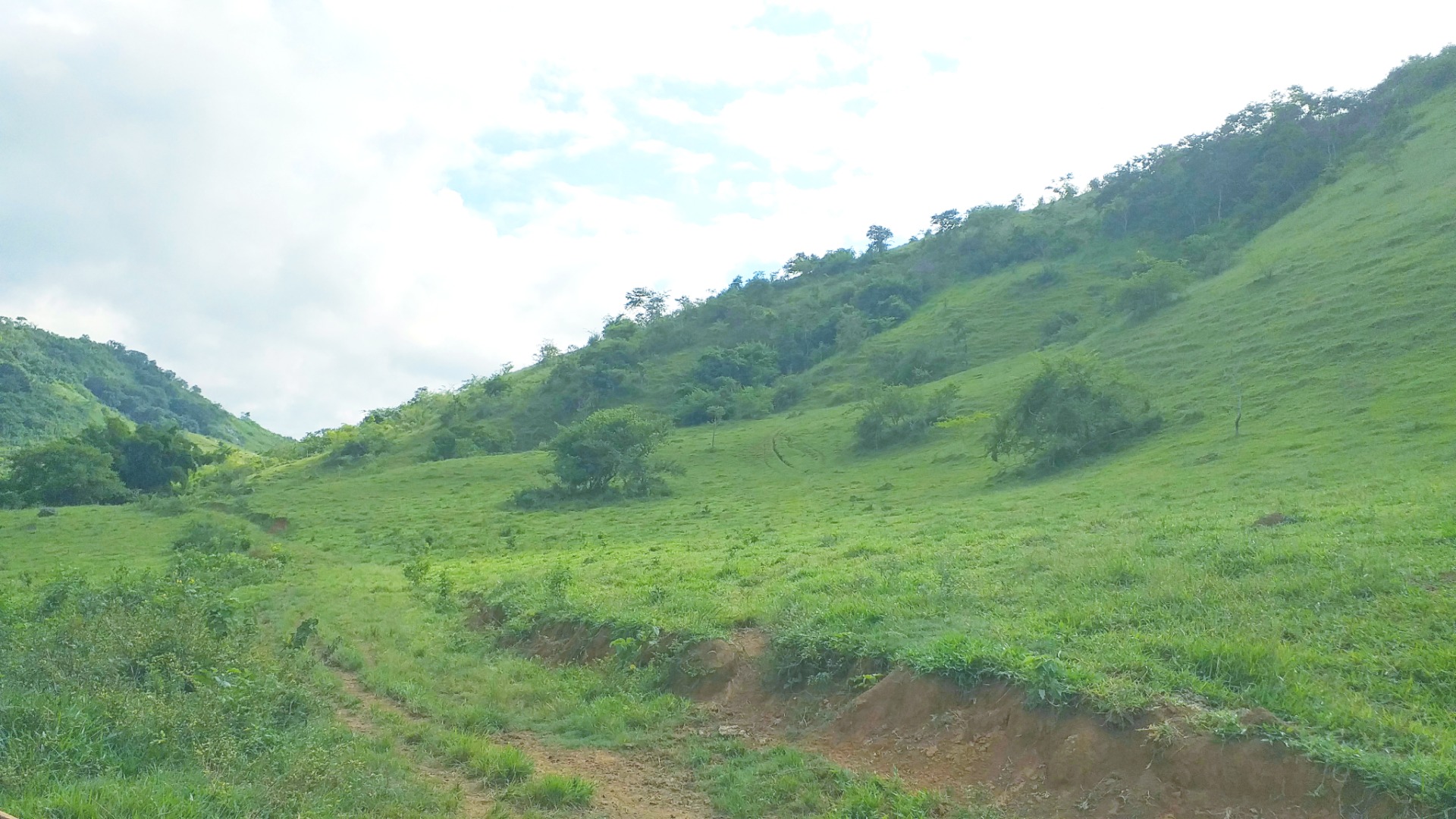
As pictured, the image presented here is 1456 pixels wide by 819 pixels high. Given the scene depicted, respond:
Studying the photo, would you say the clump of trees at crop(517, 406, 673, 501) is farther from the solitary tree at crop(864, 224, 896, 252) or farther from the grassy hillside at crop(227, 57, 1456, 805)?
the solitary tree at crop(864, 224, 896, 252)

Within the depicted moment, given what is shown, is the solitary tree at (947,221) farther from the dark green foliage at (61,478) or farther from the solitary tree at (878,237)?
the dark green foliage at (61,478)

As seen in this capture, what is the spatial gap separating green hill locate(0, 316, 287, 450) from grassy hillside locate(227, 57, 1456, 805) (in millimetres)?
56283

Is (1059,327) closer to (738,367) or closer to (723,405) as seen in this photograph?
(723,405)

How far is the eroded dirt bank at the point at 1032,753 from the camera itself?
6281mm

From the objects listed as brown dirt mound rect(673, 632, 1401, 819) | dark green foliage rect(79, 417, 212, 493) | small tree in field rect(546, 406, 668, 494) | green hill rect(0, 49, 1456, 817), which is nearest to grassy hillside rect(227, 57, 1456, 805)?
green hill rect(0, 49, 1456, 817)

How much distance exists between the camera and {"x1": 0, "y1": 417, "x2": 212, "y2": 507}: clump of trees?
50219 millimetres

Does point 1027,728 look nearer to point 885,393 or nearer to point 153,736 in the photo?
point 153,736

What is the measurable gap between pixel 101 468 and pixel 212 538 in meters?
25.2

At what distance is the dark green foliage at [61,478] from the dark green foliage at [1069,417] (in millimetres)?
50634

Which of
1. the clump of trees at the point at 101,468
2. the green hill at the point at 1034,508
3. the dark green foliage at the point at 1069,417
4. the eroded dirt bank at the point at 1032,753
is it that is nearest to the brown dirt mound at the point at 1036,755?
the eroded dirt bank at the point at 1032,753

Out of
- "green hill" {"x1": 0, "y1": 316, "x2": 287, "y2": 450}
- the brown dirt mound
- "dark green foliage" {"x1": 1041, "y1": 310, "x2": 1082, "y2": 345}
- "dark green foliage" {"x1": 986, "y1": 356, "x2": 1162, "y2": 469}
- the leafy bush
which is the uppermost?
"green hill" {"x1": 0, "y1": 316, "x2": 287, "y2": 450}

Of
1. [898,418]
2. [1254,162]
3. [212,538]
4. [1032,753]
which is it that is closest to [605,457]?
[898,418]

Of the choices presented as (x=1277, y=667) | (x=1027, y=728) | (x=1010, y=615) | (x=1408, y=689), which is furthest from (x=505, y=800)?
(x=1408, y=689)

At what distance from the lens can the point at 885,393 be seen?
53719 mm
